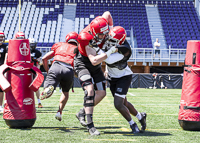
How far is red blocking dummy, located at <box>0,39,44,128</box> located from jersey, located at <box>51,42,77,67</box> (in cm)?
50

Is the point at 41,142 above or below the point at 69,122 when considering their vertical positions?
above

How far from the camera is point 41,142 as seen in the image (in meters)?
3.30

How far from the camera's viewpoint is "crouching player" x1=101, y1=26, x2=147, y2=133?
392cm

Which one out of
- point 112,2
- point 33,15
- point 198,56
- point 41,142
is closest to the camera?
point 41,142

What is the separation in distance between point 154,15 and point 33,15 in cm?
1099

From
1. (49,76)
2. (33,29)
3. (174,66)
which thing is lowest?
(174,66)

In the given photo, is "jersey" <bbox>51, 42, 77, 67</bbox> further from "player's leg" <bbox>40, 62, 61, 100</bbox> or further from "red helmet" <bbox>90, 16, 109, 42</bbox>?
"red helmet" <bbox>90, 16, 109, 42</bbox>

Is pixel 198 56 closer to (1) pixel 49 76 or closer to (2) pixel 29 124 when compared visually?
(1) pixel 49 76

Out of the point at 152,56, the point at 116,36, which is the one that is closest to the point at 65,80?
the point at 116,36

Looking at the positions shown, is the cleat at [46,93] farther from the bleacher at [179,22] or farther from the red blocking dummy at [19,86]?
the bleacher at [179,22]

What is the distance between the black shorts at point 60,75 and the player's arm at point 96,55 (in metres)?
0.87

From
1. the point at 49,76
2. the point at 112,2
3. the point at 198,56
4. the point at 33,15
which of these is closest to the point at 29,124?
the point at 49,76

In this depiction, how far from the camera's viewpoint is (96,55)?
3.86 m

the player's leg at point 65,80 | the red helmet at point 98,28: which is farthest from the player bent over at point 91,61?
the player's leg at point 65,80
